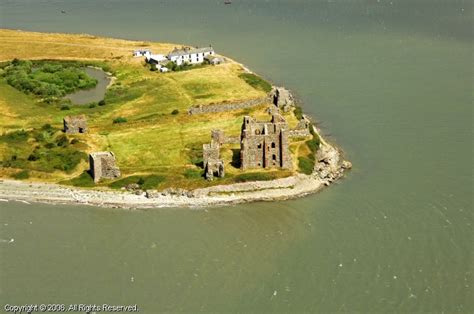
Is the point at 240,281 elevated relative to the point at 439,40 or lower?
lower

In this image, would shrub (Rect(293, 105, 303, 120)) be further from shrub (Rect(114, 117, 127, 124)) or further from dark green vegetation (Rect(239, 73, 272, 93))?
shrub (Rect(114, 117, 127, 124))

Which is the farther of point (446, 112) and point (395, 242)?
point (446, 112)

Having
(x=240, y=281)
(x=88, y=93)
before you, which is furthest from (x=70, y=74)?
(x=240, y=281)

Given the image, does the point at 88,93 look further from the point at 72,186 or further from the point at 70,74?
the point at 72,186

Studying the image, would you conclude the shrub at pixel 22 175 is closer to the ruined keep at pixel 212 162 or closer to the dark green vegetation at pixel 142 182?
the dark green vegetation at pixel 142 182

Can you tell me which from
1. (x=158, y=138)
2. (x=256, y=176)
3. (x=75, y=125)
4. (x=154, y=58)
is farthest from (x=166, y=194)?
(x=154, y=58)

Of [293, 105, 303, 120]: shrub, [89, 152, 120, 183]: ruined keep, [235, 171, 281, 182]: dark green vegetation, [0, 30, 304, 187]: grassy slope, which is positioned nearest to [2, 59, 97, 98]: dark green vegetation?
[0, 30, 304, 187]: grassy slope

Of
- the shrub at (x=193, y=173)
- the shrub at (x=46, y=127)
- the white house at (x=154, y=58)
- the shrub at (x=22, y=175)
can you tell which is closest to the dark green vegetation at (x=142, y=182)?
the shrub at (x=193, y=173)
